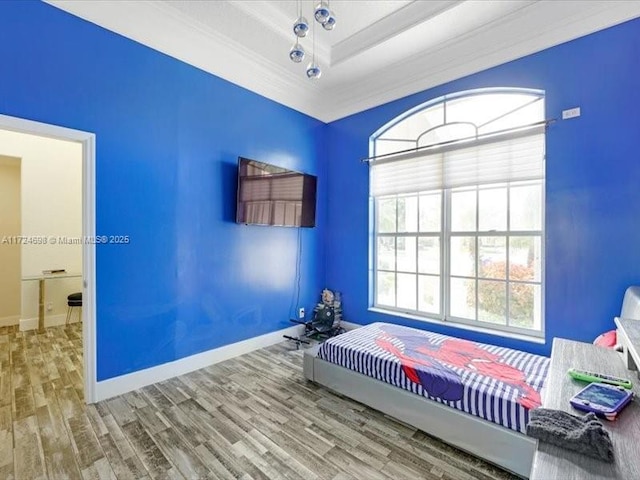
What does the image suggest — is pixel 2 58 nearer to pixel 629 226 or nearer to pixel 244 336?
pixel 244 336

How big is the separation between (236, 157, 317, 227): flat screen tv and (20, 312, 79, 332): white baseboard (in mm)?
3563

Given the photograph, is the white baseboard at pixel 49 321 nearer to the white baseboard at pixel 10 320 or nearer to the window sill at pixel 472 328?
the white baseboard at pixel 10 320

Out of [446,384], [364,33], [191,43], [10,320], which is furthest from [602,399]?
[10,320]

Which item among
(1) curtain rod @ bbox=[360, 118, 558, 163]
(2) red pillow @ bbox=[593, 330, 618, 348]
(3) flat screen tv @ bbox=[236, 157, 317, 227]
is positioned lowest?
(2) red pillow @ bbox=[593, 330, 618, 348]

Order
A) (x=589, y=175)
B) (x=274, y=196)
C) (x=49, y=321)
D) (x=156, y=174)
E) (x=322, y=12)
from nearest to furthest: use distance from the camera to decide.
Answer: (x=322, y=12)
(x=589, y=175)
(x=156, y=174)
(x=274, y=196)
(x=49, y=321)

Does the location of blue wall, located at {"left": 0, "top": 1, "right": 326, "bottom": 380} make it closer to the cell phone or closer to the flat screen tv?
the flat screen tv

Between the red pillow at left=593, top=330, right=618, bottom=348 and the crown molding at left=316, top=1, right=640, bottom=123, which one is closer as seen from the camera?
the red pillow at left=593, top=330, right=618, bottom=348

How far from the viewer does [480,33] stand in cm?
296

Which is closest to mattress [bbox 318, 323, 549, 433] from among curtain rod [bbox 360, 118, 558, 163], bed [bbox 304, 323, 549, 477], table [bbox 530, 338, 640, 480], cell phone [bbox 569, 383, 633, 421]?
bed [bbox 304, 323, 549, 477]

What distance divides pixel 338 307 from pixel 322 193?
170 centimetres

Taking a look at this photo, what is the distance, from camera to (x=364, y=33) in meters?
3.20

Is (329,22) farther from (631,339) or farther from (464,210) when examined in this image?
(464,210)

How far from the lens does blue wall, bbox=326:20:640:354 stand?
2.42 meters

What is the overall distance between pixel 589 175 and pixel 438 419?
2380mm
